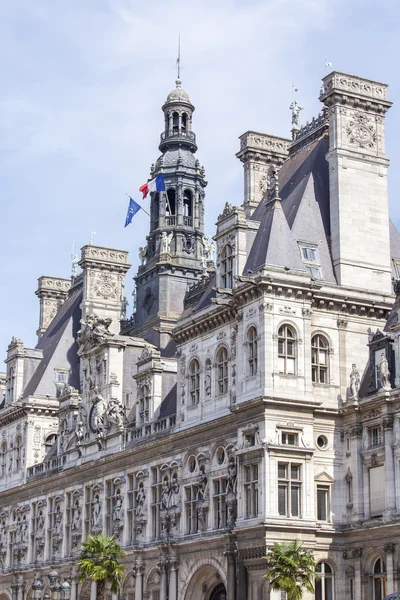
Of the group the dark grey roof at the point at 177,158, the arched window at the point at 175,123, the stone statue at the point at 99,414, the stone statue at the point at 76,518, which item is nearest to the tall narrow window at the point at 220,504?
the stone statue at the point at 99,414

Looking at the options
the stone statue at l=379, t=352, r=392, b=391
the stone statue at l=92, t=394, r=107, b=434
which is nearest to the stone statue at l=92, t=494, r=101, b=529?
the stone statue at l=92, t=394, r=107, b=434

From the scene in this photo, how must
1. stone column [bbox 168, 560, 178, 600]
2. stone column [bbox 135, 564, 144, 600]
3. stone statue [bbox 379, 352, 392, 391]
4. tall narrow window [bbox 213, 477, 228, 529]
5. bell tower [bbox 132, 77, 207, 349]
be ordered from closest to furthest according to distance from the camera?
stone statue [bbox 379, 352, 392, 391]
tall narrow window [bbox 213, 477, 228, 529]
stone column [bbox 168, 560, 178, 600]
stone column [bbox 135, 564, 144, 600]
bell tower [bbox 132, 77, 207, 349]

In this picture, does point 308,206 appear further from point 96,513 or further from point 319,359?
point 96,513

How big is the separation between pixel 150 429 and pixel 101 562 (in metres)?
8.55

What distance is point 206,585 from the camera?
55.9 metres

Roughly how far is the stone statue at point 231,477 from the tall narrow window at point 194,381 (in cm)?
545

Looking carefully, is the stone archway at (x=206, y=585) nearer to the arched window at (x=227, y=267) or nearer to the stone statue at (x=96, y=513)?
the stone statue at (x=96, y=513)

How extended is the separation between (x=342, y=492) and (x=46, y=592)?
2569 cm

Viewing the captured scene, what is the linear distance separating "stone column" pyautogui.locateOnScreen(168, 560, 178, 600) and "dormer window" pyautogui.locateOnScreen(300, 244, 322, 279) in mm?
16142

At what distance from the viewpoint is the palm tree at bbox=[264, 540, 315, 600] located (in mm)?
44844

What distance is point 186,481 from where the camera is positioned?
5762 centimetres

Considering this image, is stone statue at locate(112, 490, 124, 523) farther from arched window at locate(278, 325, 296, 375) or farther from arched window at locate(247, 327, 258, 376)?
arched window at locate(278, 325, 296, 375)

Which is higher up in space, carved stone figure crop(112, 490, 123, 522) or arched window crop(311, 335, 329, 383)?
arched window crop(311, 335, 329, 383)

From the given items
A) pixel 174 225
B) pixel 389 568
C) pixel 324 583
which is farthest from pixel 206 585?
pixel 174 225
